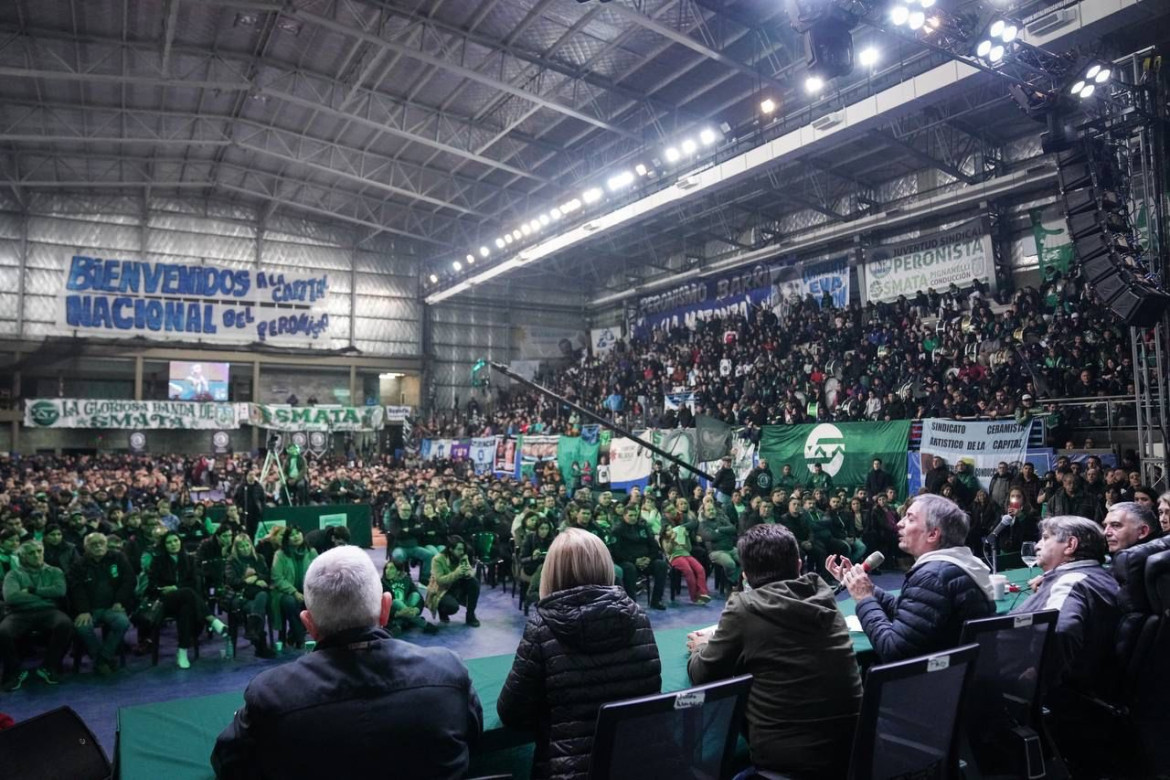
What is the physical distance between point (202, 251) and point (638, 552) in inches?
906

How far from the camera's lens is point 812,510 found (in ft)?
32.2

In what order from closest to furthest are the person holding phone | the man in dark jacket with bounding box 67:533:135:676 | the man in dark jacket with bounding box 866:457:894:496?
the man in dark jacket with bounding box 67:533:135:676 < the person holding phone < the man in dark jacket with bounding box 866:457:894:496

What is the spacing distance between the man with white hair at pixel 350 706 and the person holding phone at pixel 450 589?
18.4ft

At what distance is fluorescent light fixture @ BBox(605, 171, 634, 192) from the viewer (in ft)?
51.6

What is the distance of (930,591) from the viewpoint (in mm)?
2645

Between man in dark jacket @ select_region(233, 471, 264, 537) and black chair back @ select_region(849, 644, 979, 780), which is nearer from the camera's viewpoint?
black chair back @ select_region(849, 644, 979, 780)

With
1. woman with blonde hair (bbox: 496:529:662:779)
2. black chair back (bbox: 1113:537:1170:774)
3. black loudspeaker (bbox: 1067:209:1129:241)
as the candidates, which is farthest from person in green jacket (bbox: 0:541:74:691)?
black loudspeaker (bbox: 1067:209:1129:241)

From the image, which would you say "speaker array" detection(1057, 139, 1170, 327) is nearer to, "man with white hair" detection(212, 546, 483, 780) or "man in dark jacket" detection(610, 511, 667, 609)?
"man in dark jacket" detection(610, 511, 667, 609)

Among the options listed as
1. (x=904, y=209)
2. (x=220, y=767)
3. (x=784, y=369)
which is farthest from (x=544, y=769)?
(x=904, y=209)

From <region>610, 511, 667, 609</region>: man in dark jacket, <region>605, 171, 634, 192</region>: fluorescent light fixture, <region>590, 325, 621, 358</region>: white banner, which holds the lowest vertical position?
<region>610, 511, 667, 609</region>: man in dark jacket

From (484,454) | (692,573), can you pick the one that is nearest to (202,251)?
(484,454)

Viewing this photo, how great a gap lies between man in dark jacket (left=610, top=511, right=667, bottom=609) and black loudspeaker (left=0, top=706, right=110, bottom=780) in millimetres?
6047

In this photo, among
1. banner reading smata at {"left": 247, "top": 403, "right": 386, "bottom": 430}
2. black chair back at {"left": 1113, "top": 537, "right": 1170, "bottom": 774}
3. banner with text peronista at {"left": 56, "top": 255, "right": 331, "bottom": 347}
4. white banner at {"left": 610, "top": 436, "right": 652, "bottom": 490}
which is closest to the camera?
black chair back at {"left": 1113, "top": 537, "right": 1170, "bottom": 774}

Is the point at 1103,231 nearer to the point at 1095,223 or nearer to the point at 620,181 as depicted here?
the point at 1095,223
